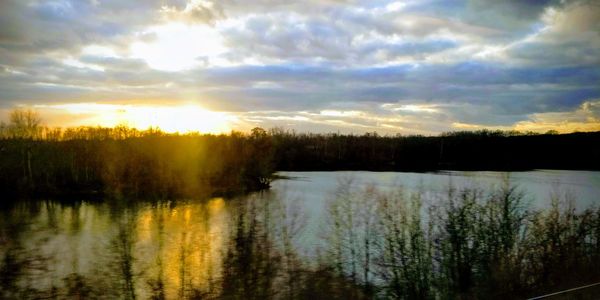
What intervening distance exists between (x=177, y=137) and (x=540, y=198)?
34631 mm

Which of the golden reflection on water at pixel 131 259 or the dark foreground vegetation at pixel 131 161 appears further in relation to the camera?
the dark foreground vegetation at pixel 131 161

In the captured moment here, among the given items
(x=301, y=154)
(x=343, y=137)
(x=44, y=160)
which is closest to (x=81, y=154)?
(x=44, y=160)

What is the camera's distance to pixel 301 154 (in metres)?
80.4

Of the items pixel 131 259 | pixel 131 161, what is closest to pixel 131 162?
pixel 131 161

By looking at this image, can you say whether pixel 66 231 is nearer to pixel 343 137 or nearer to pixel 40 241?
pixel 40 241

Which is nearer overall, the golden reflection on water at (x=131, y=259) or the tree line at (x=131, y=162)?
the golden reflection on water at (x=131, y=259)

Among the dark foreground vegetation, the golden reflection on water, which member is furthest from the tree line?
the golden reflection on water

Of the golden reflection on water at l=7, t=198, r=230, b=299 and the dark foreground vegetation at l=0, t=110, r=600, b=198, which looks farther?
the dark foreground vegetation at l=0, t=110, r=600, b=198

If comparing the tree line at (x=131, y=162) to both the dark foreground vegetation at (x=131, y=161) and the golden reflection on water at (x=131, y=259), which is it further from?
the golden reflection on water at (x=131, y=259)

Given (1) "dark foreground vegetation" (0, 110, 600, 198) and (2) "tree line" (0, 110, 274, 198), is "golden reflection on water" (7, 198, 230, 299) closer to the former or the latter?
(1) "dark foreground vegetation" (0, 110, 600, 198)

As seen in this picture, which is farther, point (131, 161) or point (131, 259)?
point (131, 161)

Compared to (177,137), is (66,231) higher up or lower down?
lower down

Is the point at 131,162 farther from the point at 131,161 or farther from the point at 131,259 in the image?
the point at 131,259

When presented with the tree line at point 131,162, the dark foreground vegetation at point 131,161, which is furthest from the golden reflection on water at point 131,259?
the tree line at point 131,162
